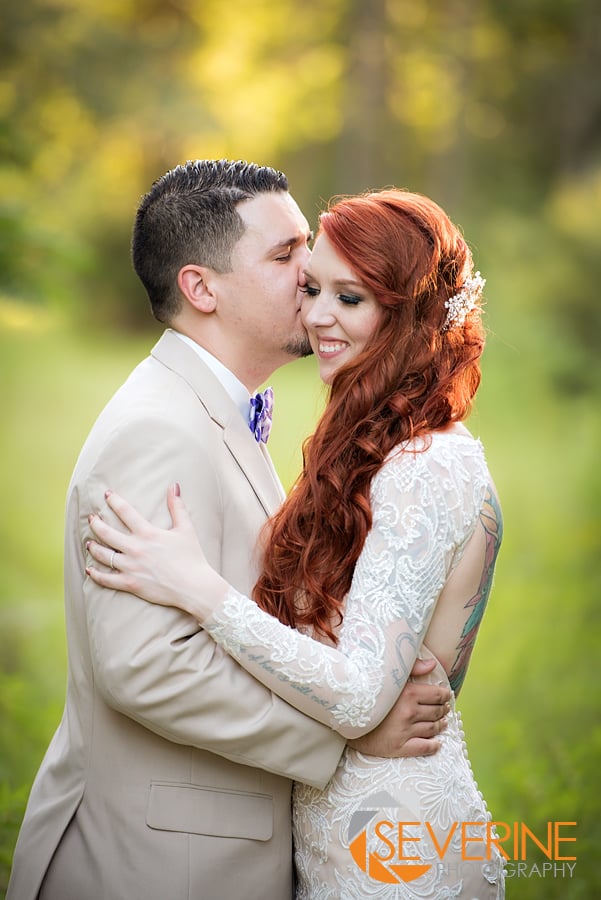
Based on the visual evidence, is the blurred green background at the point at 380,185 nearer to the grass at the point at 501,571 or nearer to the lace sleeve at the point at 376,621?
the grass at the point at 501,571

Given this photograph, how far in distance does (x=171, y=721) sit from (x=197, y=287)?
127 cm

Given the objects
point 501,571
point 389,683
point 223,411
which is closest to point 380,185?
point 501,571

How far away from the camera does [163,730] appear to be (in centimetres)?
229

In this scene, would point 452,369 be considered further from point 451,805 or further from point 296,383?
point 296,383

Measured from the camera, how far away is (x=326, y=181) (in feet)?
49.5

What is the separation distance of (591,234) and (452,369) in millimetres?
10708

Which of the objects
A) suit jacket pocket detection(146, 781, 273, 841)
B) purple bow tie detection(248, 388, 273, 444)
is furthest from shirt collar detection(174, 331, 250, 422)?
suit jacket pocket detection(146, 781, 273, 841)

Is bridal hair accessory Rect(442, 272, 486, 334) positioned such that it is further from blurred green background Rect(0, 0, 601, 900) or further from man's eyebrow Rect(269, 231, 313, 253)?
blurred green background Rect(0, 0, 601, 900)

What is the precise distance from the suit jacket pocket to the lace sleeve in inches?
14.0

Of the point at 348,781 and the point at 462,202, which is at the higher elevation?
the point at 462,202

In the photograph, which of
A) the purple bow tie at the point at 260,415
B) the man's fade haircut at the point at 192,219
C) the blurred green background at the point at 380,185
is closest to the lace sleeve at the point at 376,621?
the purple bow tie at the point at 260,415

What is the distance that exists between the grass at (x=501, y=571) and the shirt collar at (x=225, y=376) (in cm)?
26

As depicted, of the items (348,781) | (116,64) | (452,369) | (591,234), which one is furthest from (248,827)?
(591,234)

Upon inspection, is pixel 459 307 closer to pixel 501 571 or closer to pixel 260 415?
pixel 260 415
